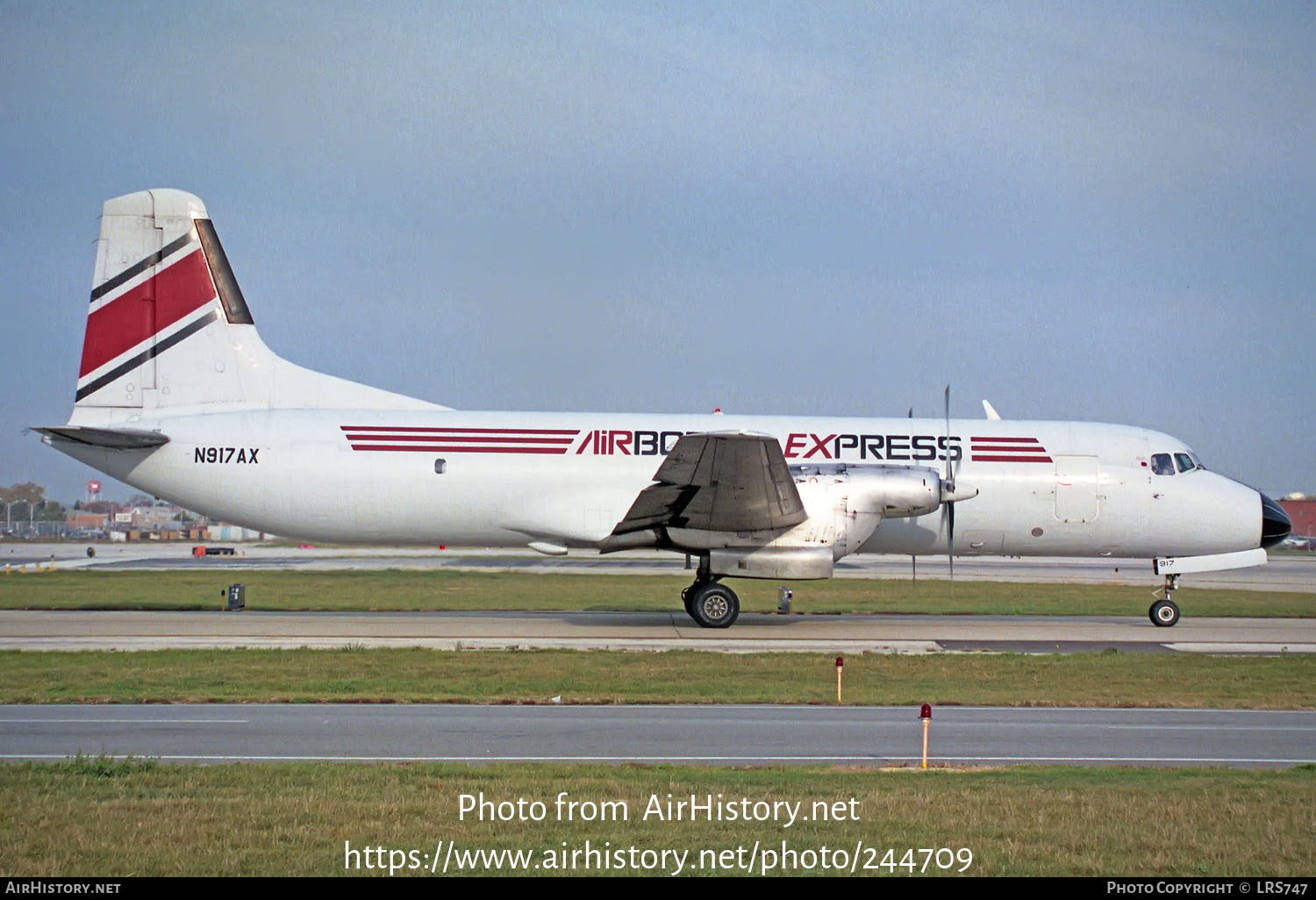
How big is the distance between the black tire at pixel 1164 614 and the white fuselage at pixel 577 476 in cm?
120

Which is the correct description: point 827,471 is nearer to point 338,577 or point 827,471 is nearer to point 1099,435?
point 1099,435

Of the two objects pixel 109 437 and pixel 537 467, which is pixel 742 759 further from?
pixel 109 437

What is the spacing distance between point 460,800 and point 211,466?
1569cm

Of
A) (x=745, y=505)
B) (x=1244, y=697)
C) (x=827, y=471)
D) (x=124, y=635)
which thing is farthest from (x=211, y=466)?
(x=1244, y=697)

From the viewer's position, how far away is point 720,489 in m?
19.6

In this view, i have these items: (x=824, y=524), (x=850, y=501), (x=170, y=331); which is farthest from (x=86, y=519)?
(x=850, y=501)

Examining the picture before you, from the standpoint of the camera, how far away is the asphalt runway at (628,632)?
1861 centimetres

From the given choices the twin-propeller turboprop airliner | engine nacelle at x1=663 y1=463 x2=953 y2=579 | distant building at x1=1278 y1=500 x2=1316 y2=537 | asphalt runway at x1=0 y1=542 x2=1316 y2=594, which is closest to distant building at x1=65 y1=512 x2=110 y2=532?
asphalt runway at x1=0 y1=542 x2=1316 y2=594

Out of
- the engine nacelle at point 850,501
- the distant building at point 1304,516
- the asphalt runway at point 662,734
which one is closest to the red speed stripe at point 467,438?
the engine nacelle at point 850,501

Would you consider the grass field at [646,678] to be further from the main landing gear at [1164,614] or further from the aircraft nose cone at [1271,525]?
the aircraft nose cone at [1271,525]

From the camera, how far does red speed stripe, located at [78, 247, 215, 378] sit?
73.7 feet

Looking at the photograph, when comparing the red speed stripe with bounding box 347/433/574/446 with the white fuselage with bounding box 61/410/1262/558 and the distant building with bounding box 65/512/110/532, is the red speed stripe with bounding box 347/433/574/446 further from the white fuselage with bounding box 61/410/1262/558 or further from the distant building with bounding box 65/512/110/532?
the distant building with bounding box 65/512/110/532

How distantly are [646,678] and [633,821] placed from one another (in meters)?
7.66

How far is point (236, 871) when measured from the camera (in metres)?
6.25
